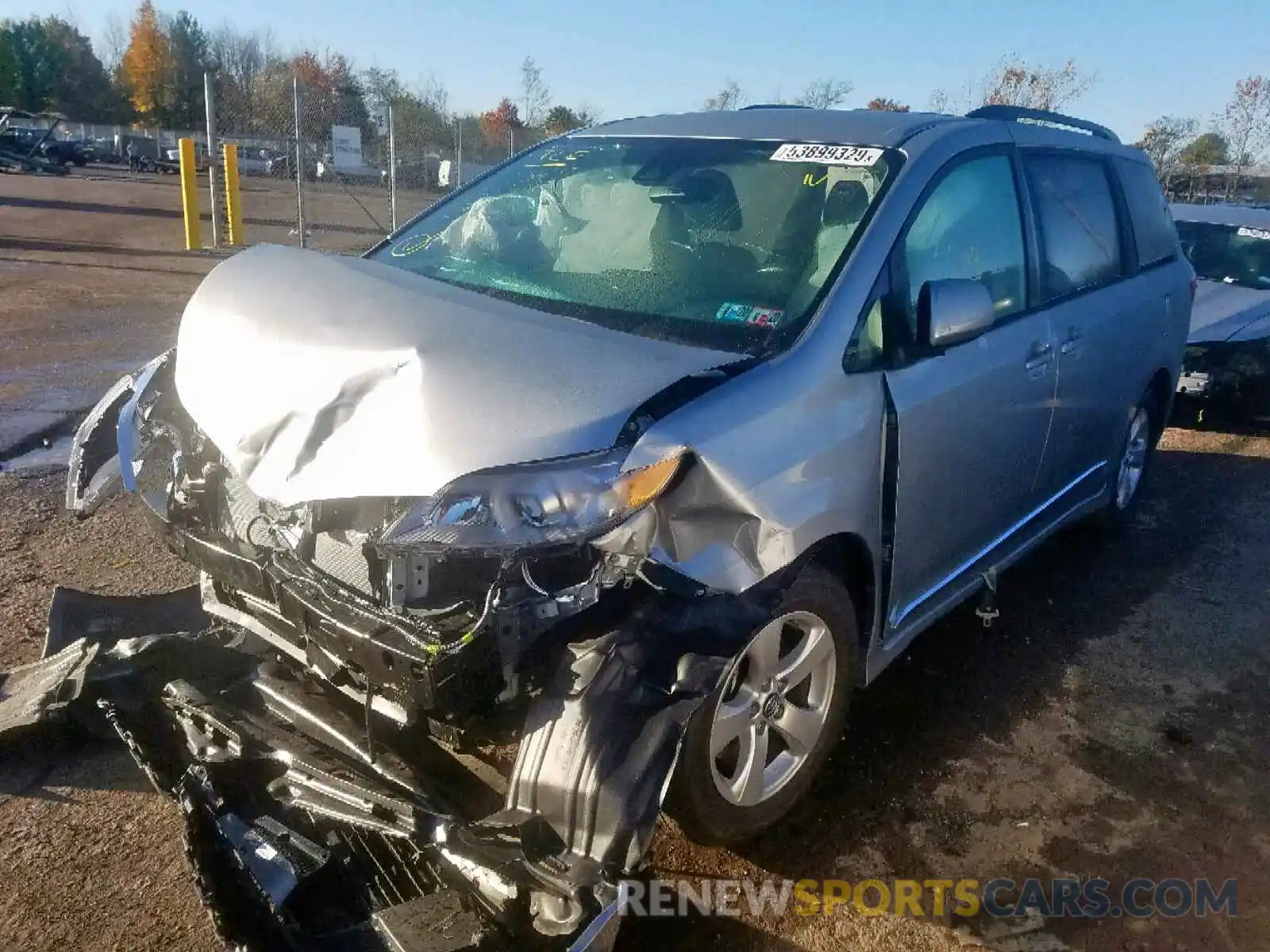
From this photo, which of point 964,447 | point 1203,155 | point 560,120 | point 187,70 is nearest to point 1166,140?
point 1203,155

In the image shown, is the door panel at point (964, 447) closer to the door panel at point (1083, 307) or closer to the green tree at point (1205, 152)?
the door panel at point (1083, 307)

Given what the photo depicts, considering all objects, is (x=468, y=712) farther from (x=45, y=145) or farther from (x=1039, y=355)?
(x=45, y=145)

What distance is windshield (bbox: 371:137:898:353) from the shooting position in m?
2.90

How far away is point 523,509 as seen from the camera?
2.14 m

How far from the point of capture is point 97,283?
12305 millimetres

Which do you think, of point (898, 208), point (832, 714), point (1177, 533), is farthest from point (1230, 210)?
point (832, 714)

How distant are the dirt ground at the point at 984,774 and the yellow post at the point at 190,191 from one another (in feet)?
35.6

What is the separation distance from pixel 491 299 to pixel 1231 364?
6811 mm

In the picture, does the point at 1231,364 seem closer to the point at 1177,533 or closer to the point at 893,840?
the point at 1177,533

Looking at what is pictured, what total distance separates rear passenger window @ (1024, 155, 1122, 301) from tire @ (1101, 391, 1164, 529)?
3.26ft

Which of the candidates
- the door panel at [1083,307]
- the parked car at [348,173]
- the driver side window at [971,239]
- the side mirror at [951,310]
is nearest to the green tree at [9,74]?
the parked car at [348,173]

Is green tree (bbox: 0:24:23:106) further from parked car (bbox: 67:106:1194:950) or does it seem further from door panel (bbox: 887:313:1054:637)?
door panel (bbox: 887:313:1054:637)

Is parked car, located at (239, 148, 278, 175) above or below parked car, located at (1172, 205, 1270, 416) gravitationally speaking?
above

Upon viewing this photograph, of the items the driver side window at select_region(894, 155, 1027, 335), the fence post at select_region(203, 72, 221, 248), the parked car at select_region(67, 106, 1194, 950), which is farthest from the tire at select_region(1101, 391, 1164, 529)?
the fence post at select_region(203, 72, 221, 248)
